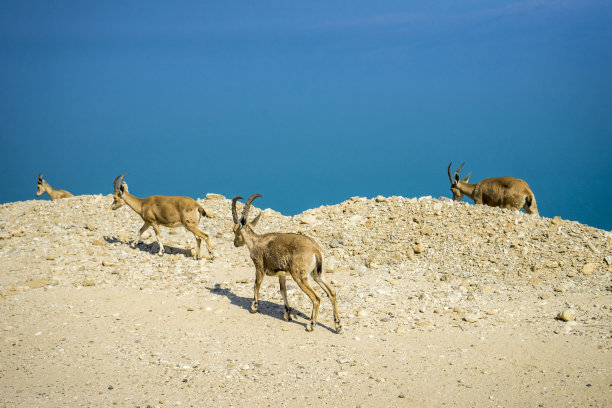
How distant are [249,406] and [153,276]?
705 cm

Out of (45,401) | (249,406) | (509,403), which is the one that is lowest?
(45,401)

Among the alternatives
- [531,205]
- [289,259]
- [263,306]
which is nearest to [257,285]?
[263,306]

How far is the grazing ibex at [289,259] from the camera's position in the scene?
977cm

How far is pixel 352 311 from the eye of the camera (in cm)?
1138

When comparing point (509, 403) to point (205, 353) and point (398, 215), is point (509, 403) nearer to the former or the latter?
point (205, 353)

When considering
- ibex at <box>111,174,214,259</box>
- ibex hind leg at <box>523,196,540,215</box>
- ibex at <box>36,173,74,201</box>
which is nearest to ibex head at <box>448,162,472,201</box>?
ibex hind leg at <box>523,196,540,215</box>

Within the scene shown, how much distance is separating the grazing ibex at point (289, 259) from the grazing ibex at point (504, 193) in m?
11.2

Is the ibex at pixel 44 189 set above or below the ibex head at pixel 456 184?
below

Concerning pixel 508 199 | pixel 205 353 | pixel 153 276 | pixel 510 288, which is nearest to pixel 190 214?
pixel 153 276

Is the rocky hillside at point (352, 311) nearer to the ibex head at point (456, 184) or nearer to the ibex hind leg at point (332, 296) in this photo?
the ibex hind leg at point (332, 296)

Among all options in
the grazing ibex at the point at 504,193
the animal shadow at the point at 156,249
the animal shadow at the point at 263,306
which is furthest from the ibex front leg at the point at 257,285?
the grazing ibex at the point at 504,193

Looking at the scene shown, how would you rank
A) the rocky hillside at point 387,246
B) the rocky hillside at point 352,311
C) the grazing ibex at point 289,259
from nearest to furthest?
the rocky hillside at point 352,311, the grazing ibex at point 289,259, the rocky hillside at point 387,246

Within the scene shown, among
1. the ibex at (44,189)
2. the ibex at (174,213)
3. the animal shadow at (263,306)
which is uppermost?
the ibex at (44,189)

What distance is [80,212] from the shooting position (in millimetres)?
21125
